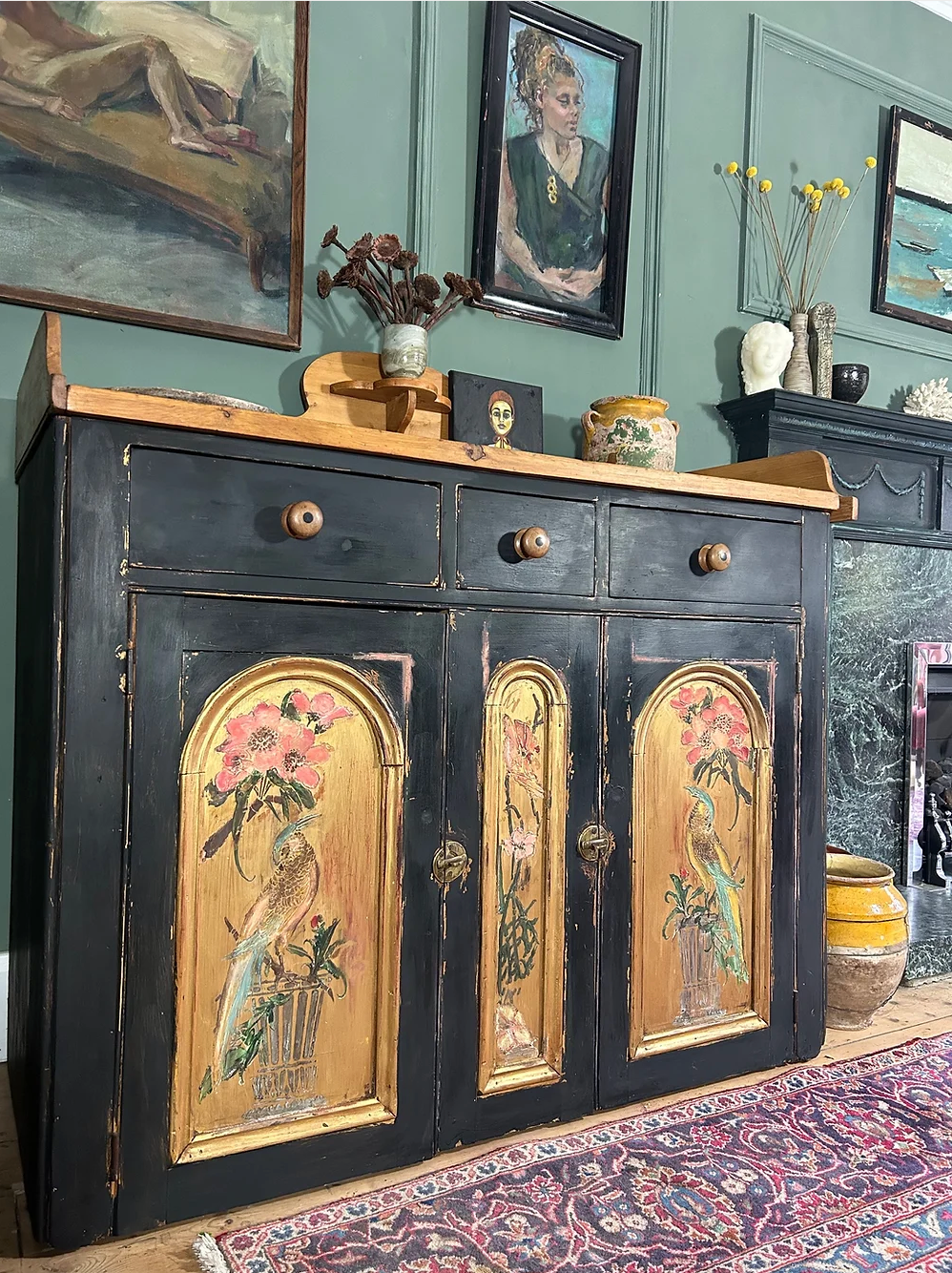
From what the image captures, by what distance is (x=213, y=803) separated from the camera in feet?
4.67

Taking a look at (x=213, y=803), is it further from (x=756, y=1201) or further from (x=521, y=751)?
(x=756, y=1201)

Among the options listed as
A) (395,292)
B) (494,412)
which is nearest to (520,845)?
(494,412)

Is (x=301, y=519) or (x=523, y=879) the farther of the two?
(x=523, y=879)

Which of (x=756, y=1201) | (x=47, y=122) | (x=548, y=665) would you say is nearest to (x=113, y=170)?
(x=47, y=122)

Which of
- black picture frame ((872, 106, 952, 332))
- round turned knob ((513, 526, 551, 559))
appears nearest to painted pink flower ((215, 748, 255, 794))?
round turned knob ((513, 526, 551, 559))

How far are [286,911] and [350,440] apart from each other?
74 centimetres

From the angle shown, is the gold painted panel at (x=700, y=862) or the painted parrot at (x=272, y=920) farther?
the gold painted panel at (x=700, y=862)

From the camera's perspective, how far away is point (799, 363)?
2.84 meters

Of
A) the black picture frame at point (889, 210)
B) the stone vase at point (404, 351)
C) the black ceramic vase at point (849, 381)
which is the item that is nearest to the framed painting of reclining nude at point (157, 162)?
the stone vase at point (404, 351)

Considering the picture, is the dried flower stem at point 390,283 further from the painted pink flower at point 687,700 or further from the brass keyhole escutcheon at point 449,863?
the brass keyhole escutcheon at point 449,863

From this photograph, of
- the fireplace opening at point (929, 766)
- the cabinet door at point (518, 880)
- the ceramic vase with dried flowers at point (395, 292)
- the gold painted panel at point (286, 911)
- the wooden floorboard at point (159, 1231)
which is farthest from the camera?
the fireplace opening at point (929, 766)

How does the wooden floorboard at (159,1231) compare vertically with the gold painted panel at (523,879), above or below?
below

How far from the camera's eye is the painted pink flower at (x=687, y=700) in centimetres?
189

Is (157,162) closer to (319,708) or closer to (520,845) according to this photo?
(319,708)
